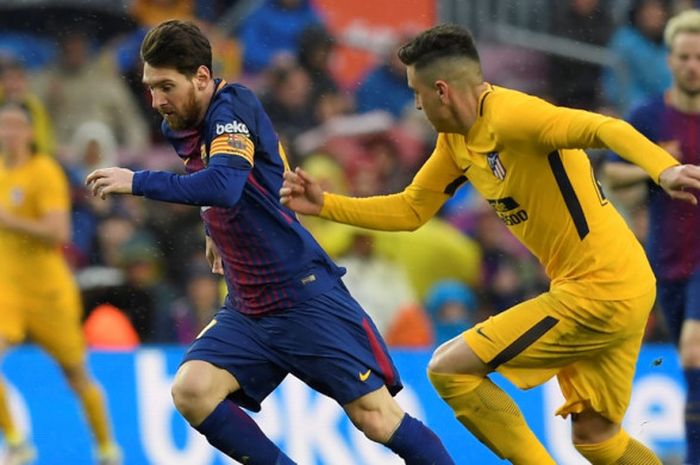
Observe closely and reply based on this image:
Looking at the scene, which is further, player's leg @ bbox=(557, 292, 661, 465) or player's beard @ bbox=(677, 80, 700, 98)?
player's beard @ bbox=(677, 80, 700, 98)

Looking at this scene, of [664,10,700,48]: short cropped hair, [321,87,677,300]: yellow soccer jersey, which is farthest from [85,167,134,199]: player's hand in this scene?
[664,10,700,48]: short cropped hair

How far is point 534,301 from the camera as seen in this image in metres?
5.62

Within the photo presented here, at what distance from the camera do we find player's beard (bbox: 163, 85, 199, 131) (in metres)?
5.35

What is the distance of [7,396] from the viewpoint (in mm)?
8305

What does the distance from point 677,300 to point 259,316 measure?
8.06 ft

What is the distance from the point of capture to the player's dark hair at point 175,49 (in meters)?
5.29

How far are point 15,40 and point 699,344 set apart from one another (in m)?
4.80

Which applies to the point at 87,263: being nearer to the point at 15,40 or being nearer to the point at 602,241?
the point at 15,40

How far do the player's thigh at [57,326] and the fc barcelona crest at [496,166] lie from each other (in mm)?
3663

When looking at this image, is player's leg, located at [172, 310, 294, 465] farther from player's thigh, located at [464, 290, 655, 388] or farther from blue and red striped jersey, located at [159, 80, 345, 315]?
player's thigh, located at [464, 290, 655, 388]

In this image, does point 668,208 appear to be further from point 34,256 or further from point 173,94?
point 34,256

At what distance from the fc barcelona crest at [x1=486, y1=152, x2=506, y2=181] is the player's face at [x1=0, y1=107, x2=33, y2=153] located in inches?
156

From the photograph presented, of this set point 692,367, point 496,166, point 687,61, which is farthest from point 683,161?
point 496,166

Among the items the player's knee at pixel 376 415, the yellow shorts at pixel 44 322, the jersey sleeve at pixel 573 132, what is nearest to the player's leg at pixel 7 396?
the yellow shorts at pixel 44 322
